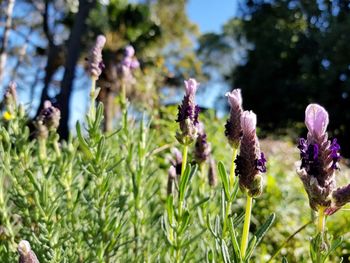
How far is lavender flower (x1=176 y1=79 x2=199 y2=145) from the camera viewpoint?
111 cm

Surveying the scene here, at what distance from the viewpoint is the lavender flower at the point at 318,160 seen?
78 cm

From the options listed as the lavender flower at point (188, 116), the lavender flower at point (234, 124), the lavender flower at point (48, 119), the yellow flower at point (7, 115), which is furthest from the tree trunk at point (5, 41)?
the lavender flower at point (234, 124)

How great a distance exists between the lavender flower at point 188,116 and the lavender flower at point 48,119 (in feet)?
1.95

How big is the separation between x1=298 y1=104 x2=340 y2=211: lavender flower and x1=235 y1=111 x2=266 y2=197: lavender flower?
102 mm

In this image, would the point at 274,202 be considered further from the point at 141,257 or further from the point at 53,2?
the point at 53,2

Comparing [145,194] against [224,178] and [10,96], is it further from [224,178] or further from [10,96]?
[224,178]

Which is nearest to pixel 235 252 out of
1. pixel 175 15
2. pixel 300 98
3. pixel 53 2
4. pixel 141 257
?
pixel 141 257

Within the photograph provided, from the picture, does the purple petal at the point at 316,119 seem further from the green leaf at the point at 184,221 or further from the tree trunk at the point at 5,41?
the tree trunk at the point at 5,41

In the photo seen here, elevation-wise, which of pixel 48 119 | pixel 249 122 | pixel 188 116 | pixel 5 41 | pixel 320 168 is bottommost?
pixel 320 168

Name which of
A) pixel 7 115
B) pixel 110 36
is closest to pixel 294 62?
pixel 110 36

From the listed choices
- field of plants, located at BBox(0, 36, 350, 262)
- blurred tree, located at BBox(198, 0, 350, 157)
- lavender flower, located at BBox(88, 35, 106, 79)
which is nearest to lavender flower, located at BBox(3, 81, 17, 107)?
field of plants, located at BBox(0, 36, 350, 262)

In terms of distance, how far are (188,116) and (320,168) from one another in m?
0.40

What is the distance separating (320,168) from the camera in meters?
0.78

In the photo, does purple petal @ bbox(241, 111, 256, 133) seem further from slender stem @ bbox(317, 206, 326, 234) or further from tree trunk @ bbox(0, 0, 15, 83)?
tree trunk @ bbox(0, 0, 15, 83)
